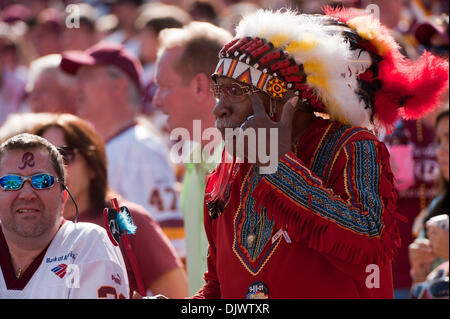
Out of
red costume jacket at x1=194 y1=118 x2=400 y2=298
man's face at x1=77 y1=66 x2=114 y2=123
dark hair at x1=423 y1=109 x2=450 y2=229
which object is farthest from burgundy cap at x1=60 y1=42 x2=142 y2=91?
red costume jacket at x1=194 y1=118 x2=400 y2=298

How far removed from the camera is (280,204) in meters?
2.69

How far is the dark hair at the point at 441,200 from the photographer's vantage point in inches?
202

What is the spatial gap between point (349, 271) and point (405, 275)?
348 centimetres

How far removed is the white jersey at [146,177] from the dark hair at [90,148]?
1.33 metres

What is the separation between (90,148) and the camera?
4266 millimetres

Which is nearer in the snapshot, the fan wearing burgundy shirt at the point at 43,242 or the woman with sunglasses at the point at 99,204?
the fan wearing burgundy shirt at the point at 43,242

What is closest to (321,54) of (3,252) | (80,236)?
(80,236)

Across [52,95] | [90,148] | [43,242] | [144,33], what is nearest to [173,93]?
[90,148]

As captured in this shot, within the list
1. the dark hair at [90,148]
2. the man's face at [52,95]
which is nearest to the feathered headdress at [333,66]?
the dark hair at [90,148]

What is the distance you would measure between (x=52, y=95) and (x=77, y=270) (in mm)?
3202

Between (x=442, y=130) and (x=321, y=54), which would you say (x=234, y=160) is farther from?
(x=442, y=130)

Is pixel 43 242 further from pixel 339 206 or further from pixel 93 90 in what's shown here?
pixel 93 90

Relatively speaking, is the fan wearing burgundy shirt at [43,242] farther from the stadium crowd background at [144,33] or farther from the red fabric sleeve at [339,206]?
the stadium crowd background at [144,33]

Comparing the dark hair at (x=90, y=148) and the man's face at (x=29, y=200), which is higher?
the dark hair at (x=90, y=148)
